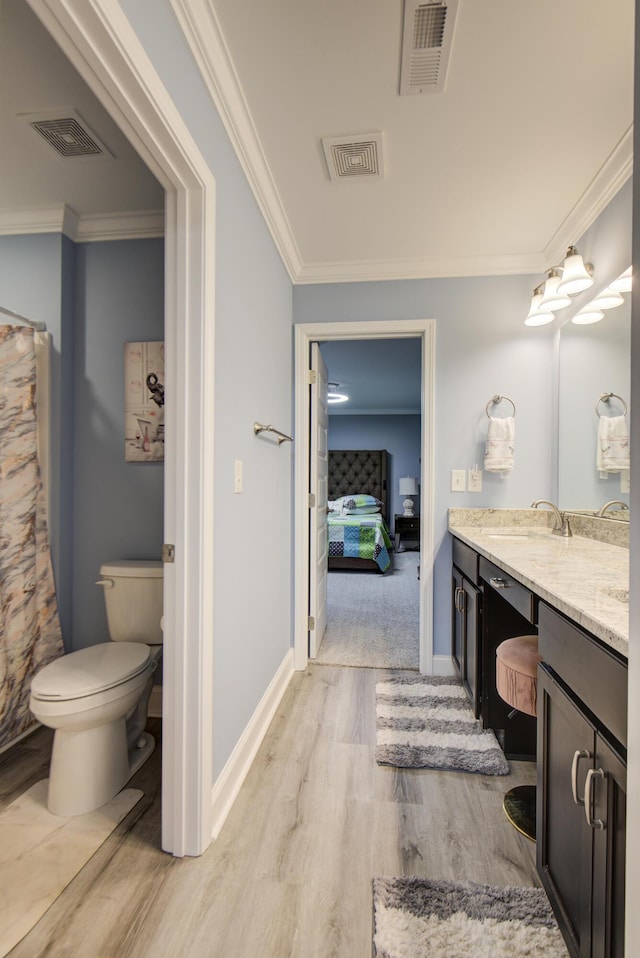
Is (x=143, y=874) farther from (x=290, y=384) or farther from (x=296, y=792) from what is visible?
(x=290, y=384)

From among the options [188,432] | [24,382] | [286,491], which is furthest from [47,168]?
[286,491]

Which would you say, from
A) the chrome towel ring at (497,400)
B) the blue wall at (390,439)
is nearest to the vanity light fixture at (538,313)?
the chrome towel ring at (497,400)

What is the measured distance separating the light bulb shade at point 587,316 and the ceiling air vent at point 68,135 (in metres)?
2.18

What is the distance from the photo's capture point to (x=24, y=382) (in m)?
2.04

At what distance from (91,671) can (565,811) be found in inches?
58.1

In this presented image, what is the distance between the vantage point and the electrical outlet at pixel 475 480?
107 inches

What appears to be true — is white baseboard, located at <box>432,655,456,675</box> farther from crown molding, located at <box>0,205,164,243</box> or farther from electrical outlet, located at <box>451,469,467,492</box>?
crown molding, located at <box>0,205,164,243</box>

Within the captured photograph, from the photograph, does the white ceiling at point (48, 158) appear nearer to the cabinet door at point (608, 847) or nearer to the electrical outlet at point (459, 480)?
the electrical outlet at point (459, 480)

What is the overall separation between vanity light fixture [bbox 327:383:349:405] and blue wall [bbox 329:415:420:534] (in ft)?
3.42

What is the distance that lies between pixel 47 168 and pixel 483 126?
1725 millimetres

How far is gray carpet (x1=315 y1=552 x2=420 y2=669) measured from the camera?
9.70 feet

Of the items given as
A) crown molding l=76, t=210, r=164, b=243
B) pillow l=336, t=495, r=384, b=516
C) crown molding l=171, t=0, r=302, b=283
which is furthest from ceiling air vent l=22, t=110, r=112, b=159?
pillow l=336, t=495, r=384, b=516

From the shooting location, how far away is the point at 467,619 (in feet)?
7.18

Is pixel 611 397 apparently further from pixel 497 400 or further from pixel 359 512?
pixel 359 512
